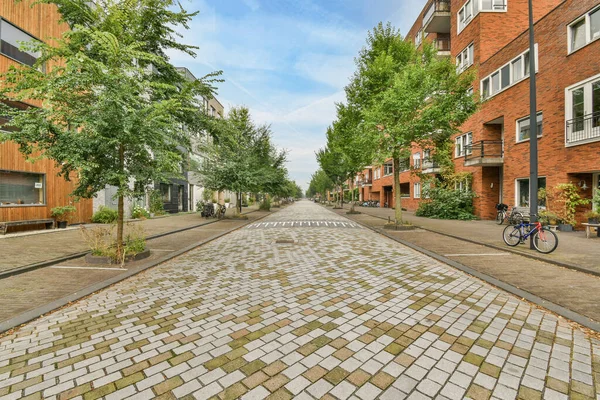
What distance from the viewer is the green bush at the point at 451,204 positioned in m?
20.0

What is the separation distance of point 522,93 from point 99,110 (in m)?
20.0

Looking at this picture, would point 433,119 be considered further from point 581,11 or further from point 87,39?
point 87,39

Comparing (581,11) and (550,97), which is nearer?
(581,11)

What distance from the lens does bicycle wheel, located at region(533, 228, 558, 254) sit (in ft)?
26.2

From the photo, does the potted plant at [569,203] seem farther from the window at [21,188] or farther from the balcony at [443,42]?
the window at [21,188]

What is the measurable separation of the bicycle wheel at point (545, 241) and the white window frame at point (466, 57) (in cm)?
1680

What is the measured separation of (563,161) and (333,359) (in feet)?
55.1

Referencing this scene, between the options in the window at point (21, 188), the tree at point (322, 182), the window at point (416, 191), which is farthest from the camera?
the tree at point (322, 182)

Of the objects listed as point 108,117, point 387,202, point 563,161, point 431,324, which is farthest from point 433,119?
point 387,202

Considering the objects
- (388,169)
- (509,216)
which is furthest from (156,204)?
(388,169)

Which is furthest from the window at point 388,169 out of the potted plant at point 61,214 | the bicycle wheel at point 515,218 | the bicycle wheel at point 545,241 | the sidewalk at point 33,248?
the sidewalk at point 33,248

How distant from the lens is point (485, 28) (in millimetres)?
19953

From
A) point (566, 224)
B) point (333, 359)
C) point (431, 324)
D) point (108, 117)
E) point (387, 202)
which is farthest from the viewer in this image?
point (387, 202)

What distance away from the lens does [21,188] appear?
14008mm
